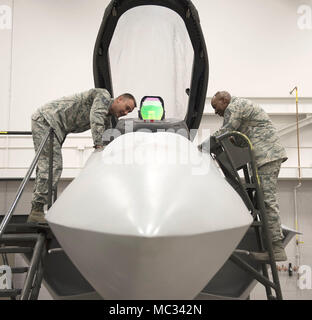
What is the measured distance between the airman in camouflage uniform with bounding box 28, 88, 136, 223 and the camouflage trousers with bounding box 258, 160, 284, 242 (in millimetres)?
1510

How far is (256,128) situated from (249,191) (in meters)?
0.77

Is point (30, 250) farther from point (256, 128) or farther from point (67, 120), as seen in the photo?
point (256, 128)

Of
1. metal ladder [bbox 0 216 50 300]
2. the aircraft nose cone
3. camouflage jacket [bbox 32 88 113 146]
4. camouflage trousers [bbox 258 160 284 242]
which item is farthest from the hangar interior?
the aircraft nose cone

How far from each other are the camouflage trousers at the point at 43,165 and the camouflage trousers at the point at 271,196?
6.28 ft

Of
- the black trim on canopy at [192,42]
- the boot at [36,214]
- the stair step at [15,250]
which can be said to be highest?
the black trim on canopy at [192,42]

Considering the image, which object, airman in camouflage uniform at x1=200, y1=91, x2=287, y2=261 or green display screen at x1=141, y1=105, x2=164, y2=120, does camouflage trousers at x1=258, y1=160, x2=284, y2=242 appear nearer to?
airman in camouflage uniform at x1=200, y1=91, x2=287, y2=261

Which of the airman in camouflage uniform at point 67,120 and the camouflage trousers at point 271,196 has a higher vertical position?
the airman in camouflage uniform at point 67,120

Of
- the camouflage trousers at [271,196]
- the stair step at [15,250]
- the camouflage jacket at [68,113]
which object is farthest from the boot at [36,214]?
the camouflage trousers at [271,196]

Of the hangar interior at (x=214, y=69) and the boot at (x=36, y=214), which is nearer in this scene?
the boot at (x=36, y=214)

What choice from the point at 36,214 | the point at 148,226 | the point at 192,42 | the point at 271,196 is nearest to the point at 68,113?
the point at 36,214

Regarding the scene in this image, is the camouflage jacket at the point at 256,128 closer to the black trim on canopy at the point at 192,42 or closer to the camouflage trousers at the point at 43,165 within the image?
the black trim on canopy at the point at 192,42

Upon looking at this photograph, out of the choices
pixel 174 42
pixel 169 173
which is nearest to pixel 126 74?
pixel 174 42

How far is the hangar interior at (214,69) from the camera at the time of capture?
6.32 meters

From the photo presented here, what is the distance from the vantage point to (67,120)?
3.19m
